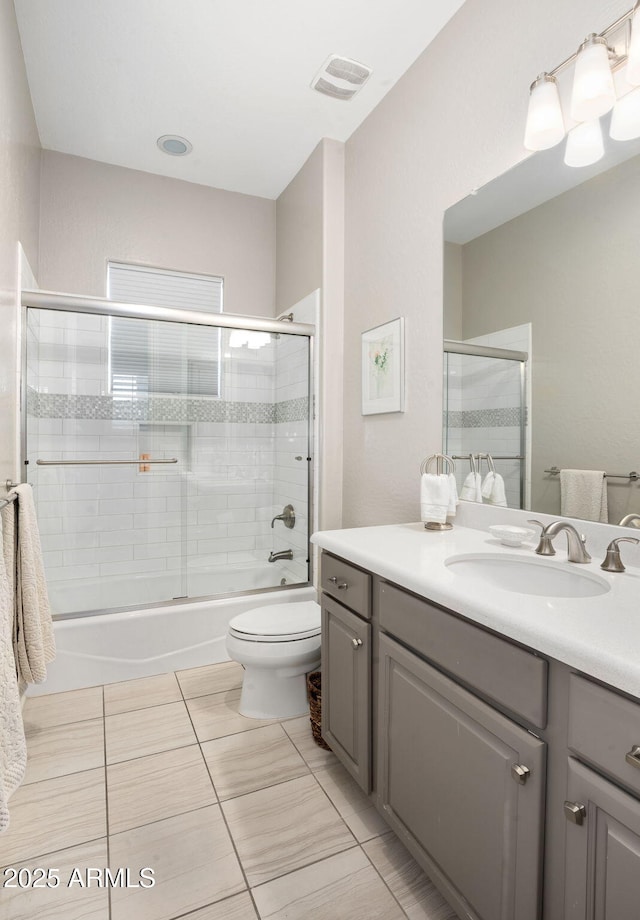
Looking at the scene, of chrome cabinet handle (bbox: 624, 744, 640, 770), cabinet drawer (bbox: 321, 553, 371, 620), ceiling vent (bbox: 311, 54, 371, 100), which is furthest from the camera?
ceiling vent (bbox: 311, 54, 371, 100)

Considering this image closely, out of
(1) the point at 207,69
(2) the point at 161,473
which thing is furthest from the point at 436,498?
(1) the point at 207,69

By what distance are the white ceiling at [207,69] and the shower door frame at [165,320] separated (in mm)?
944

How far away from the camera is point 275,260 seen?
3.38 metres

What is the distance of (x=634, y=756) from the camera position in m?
0.69

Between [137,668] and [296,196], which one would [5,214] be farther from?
[137,668]

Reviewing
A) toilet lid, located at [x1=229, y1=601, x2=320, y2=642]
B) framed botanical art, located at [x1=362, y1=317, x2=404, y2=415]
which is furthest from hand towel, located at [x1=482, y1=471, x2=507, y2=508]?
toilet lid, located at [x1=229, y1=601, x2=320, y2=642]

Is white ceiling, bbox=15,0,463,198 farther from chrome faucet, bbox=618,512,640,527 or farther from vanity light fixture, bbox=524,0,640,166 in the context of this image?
chrome faucet, bbox=618,512,640,527

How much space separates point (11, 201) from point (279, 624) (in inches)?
78.9

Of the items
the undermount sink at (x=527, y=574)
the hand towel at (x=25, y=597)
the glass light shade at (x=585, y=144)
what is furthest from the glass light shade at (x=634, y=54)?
the hand towel at (x=25, y=597)

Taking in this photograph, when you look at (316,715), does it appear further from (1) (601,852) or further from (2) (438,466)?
(1) (601,852)

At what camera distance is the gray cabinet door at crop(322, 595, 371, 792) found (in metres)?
1.41

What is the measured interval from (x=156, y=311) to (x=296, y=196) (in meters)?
1.22

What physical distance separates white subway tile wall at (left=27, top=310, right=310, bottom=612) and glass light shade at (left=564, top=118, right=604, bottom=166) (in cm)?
167

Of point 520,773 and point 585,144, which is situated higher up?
point 585,144
